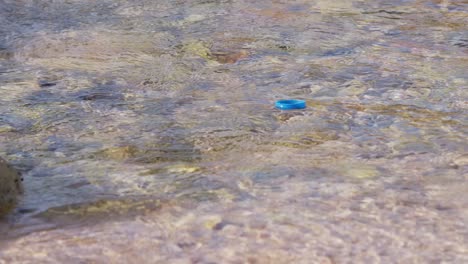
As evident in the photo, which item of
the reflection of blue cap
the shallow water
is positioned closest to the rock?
the shallow water

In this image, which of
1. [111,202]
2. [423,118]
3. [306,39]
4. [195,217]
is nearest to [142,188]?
[111,202]

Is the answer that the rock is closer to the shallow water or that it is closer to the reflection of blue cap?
the shallow water

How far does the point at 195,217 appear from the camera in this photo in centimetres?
295

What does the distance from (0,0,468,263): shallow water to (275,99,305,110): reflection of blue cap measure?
0.03 m

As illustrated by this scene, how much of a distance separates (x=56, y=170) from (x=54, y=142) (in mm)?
371

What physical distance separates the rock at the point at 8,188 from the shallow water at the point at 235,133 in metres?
0.04

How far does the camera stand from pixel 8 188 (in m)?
3.04

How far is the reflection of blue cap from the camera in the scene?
4.22m

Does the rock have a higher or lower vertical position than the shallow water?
higher

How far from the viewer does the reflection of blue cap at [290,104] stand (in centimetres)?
422

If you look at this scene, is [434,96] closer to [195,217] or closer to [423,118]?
[423,118]

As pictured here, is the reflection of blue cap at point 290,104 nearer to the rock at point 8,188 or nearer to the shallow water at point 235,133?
the shallow water at point 235,133

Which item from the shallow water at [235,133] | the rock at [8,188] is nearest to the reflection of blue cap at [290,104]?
the shallow water at [235,133]

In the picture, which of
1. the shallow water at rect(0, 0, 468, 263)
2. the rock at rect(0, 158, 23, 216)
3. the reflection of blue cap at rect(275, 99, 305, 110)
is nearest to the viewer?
the shallow water at rect(0, 0, 468, 263)
